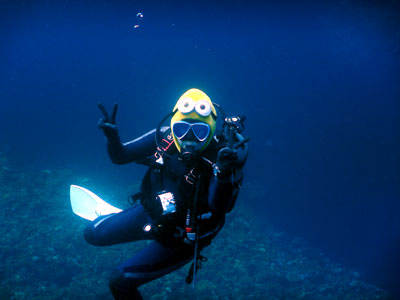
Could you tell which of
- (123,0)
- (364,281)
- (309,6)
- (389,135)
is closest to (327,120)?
(389,135)

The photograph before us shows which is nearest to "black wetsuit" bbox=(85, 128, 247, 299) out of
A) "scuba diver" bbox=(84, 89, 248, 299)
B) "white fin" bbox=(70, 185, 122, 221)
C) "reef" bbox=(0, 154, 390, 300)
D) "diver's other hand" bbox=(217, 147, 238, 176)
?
"scuba diver" bbox=(84, 89, 248, 299)

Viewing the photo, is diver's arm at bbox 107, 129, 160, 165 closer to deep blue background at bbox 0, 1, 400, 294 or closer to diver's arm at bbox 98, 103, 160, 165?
diver's arm at bbox 98, 103, 160, 165

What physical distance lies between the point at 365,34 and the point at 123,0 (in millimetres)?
23729

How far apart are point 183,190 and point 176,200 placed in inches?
5.1

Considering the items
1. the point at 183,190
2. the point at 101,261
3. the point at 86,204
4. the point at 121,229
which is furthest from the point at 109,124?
the point at 101,261

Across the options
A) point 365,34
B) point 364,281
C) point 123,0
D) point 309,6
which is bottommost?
point 364,281

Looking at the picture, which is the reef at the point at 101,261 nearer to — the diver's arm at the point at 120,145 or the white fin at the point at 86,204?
the white fin at the point at 86,204

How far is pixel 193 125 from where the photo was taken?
7.51 ft

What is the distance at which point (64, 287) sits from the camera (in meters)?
6.43

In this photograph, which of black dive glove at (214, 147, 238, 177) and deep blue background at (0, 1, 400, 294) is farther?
deep blue background at (0, 1, 400, 294)

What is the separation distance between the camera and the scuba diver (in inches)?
84.4

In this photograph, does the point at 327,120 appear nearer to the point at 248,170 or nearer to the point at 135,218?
the point at 248,170

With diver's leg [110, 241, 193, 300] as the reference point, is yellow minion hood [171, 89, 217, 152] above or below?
above

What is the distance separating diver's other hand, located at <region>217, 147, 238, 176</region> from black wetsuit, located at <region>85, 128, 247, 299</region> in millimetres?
107
